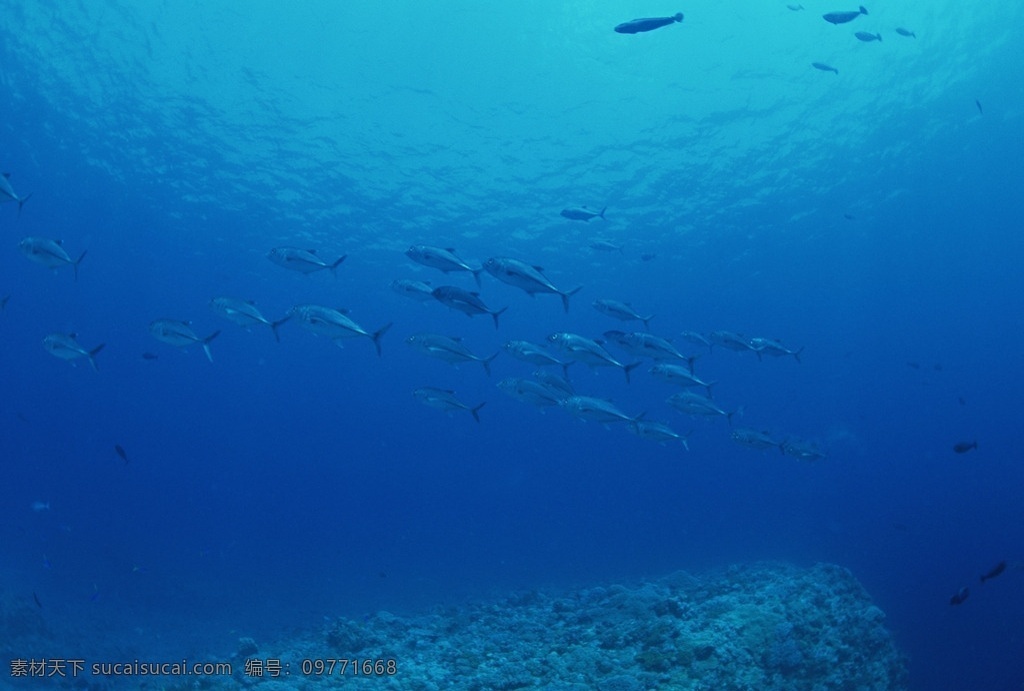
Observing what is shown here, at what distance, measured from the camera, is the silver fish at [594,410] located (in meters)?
8.12

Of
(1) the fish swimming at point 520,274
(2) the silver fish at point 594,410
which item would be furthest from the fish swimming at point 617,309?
(1) the fish swimming at point 520,274

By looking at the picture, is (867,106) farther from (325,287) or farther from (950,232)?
(325,287)

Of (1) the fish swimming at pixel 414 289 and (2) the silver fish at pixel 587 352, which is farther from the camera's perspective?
(1) the fish swimming at pixel 414 289

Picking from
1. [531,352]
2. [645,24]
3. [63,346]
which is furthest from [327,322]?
[645,24]

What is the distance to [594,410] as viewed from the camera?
27.0 ft

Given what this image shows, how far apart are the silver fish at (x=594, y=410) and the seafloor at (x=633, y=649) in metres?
2.96

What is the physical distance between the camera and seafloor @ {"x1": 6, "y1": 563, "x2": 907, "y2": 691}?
7.45 meters

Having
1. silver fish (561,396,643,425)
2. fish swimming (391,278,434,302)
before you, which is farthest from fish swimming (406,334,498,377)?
silver fish (561,396,643,425)

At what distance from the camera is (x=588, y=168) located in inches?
1264

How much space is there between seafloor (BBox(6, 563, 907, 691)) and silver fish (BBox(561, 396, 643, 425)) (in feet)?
9.71

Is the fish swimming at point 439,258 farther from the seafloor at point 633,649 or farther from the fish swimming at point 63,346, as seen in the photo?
the seafloor at point 633,649

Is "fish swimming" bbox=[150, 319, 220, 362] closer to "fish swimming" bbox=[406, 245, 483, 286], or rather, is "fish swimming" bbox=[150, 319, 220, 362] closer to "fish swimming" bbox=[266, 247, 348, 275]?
"fish swimming" bbox=[266, 247, 348, 275]

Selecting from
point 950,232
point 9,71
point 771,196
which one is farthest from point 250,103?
point 950,232

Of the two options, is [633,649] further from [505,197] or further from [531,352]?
[505,197]
